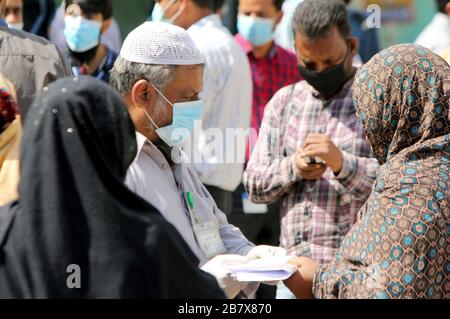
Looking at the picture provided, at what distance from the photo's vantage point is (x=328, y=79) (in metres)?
4.81

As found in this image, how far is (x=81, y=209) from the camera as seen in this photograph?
249cm

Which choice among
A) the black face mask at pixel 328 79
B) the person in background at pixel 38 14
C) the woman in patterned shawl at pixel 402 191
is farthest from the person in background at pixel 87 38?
the woman in patterned shawl at pixel 402 191

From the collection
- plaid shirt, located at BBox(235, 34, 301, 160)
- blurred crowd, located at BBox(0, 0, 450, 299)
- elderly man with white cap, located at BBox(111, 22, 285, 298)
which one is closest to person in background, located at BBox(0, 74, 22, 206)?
blurred crowd, located at BBox(0, 0, 450, 299)

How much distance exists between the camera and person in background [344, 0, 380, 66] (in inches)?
296

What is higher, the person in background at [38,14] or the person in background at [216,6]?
the person in background at [216,6]

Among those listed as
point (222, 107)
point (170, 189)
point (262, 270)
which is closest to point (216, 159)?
point (222, 107)

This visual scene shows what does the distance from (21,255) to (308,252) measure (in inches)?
92.6

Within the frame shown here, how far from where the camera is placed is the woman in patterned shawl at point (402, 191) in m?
3.30

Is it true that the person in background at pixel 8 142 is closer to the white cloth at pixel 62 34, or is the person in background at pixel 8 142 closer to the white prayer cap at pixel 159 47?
the white prayer cap at pixel 159 47

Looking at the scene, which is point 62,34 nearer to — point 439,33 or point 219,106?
point 219,106

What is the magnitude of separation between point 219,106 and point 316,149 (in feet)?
3.66

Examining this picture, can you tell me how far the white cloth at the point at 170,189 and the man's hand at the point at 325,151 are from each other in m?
0.83

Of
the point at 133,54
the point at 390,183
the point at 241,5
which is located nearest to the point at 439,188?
the point at 390,183

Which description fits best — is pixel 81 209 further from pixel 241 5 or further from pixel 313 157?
pixel 241 5
